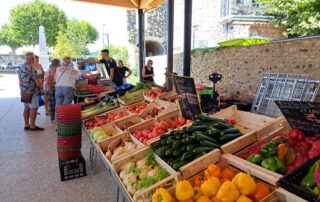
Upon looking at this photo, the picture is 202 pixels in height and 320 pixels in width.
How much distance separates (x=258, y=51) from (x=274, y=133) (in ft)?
16.0

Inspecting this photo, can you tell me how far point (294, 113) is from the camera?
1.88 metres

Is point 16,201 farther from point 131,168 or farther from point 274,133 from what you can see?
point 274,133

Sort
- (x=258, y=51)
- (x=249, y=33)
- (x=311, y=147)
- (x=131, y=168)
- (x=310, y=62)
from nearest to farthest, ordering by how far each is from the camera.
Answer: (x=311, y=147) → (x=131, y=168) → (x=310, y=62) → (x=258, y=51) → (x=249, y=33)

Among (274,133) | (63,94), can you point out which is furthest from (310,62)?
(63,94)

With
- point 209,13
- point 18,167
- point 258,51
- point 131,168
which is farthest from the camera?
point 209,13

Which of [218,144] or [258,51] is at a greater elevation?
[258,51]

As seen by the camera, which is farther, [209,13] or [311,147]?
[209,13]

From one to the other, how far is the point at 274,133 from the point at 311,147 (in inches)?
15.8

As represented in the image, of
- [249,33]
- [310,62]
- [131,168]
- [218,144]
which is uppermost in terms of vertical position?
[249,33]

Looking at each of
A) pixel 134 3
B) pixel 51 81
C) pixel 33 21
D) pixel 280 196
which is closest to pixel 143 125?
pixel 280 196

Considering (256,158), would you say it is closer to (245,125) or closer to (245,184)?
(245,184)

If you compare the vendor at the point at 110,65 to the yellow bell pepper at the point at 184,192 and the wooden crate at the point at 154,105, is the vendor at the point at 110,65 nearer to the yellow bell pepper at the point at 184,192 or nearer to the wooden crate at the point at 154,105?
the wooden crate at the point at 154,105

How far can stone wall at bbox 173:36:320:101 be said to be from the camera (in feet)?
16.9

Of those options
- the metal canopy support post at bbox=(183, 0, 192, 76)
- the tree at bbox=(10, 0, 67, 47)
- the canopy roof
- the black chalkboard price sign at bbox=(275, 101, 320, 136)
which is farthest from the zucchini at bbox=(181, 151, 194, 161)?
the tree at bbox=(10, 0, 67, 47)
